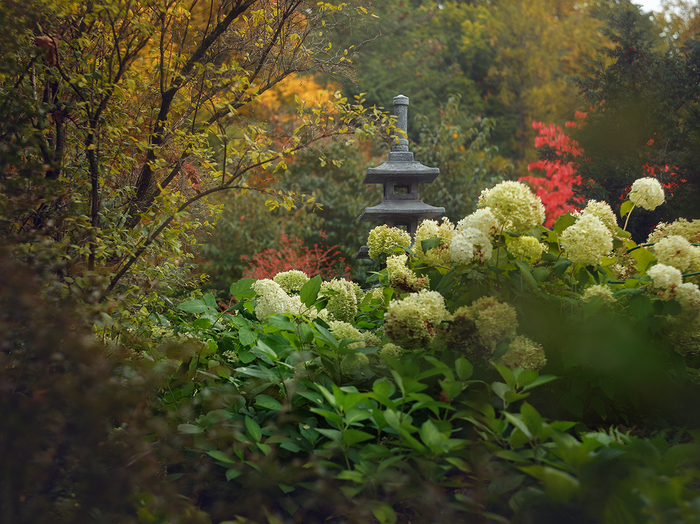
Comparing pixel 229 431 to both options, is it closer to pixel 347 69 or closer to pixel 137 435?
pixel 137 435

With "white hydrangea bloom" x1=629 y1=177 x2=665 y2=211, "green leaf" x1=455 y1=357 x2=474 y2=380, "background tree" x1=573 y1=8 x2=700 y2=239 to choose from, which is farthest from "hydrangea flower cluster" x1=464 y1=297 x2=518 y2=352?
"background tree" x1=573 y1=8 x2=700 y2=239

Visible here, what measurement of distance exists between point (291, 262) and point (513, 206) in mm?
6089

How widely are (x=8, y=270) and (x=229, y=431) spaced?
2.49 feet

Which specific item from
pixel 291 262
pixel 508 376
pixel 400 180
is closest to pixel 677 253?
pixel 508 376

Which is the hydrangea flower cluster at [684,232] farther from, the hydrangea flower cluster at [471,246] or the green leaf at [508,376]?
the green leaf at [508,376]

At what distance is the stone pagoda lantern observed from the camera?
5441mm

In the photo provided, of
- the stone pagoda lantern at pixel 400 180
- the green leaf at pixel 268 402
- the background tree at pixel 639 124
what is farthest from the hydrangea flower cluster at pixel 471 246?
the background tree at pixel 639 124

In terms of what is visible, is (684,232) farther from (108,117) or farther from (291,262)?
(291,262)

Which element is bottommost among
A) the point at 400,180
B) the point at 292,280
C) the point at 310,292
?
the point at 292,280

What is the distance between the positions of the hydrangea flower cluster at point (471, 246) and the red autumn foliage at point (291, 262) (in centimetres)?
522

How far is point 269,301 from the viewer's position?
2.34m

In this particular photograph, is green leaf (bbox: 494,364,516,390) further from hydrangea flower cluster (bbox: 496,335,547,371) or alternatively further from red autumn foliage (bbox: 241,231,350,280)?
red autumn foliage (bbox: 241,231,350,280)

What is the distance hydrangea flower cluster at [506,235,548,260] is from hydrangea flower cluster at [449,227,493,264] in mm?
151

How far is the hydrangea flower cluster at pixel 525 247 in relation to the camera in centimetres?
178
